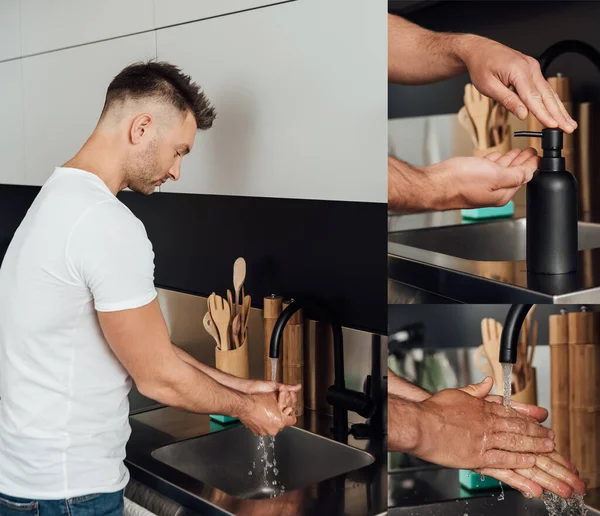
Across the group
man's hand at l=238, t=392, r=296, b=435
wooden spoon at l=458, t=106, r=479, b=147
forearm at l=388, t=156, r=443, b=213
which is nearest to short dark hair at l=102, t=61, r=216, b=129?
man's hand at l=238, t=392, r=296, b=435

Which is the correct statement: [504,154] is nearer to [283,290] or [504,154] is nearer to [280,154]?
[280,154]

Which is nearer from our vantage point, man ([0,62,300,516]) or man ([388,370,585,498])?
man ([388,370,585,498])

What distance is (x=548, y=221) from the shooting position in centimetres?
95

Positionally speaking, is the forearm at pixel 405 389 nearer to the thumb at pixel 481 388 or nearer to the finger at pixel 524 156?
the thumb at pixel 481 388

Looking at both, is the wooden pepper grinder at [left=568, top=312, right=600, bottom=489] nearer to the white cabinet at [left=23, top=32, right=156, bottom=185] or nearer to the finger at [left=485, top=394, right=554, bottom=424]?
the finger at [left=485, top=394, right=554, bottom=424]

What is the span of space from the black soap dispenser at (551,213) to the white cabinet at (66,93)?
1.51 meters

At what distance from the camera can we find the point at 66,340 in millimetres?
1563

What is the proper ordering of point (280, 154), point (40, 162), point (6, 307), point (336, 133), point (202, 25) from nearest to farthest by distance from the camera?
point (6, 307) < point (336, 133) < point (280, 154) < point (202, 25) < point (40, 162)

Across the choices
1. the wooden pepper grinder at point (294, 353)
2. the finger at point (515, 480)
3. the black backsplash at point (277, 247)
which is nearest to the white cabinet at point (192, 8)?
the black backsplash at point (277, 247)

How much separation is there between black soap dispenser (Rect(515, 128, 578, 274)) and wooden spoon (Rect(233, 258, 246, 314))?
3.90 feet

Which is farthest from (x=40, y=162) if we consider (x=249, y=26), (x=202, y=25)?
(x=249, y=26)

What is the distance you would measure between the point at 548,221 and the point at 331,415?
43.2 inches

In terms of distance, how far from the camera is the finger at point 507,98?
951 mm

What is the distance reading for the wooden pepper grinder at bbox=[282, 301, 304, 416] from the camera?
6.31ft
